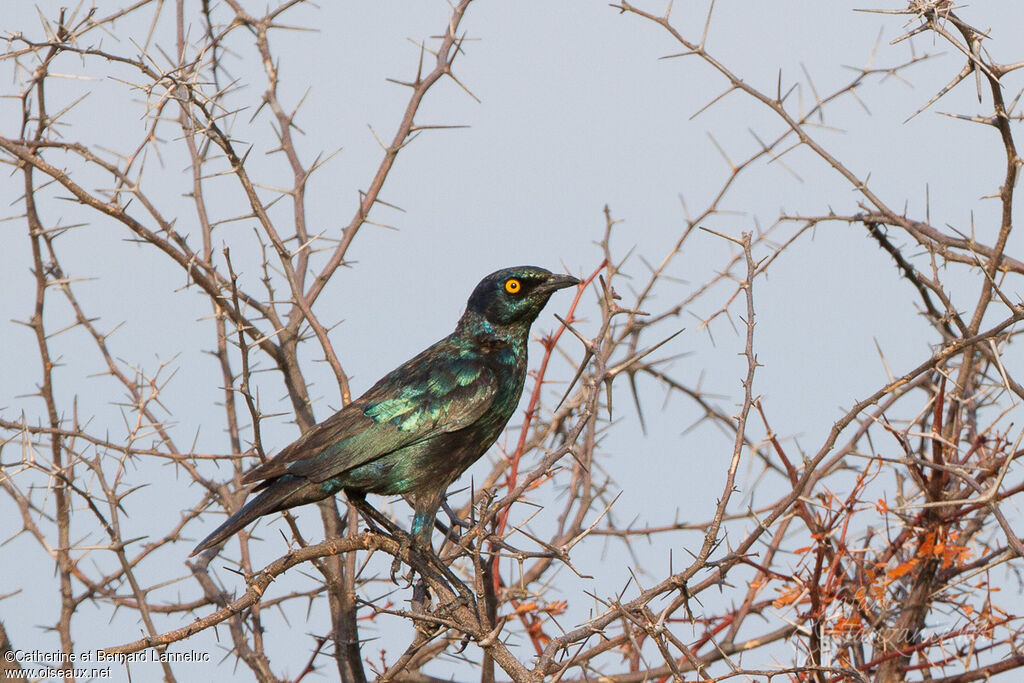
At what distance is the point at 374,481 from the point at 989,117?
288 cm

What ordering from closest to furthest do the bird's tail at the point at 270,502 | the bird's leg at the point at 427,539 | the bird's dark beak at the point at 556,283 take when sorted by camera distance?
1. the bird's tail at the point at 270,502
2. the bird's leg at the point at 427,539
3. the bird's dark beak at the point at 556,283

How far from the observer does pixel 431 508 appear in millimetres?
5281

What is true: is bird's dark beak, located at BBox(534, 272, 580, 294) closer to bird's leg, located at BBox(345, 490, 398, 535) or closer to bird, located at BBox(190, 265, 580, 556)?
bird, located at BBox(190, 265, 580, 556)

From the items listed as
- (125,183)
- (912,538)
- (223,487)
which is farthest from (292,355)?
(912,538)

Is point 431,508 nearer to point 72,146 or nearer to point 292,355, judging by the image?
point 292,355

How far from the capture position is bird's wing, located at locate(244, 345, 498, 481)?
16.5 ft

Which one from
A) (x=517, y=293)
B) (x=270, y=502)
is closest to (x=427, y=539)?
(x=270, y=502)

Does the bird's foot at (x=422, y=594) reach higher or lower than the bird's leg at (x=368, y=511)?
lower

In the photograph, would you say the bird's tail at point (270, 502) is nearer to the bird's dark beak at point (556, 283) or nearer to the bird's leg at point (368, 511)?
the bird's leg at point (368, 511)

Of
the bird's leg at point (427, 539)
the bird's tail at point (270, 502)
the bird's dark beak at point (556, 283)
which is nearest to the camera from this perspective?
the bird's tail at point (270, 502)

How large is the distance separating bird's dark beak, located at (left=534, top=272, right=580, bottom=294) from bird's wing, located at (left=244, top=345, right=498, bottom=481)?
46cm

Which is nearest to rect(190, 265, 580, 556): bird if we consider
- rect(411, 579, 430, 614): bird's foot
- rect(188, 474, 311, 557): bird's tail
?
rect(188, 474, 311, 557): bird's tail

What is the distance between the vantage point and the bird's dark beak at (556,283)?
561 centimetres

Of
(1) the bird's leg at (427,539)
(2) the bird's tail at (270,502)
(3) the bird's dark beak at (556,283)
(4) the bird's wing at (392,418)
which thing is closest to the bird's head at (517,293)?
(3) the bird's dark beak at (556,283)
